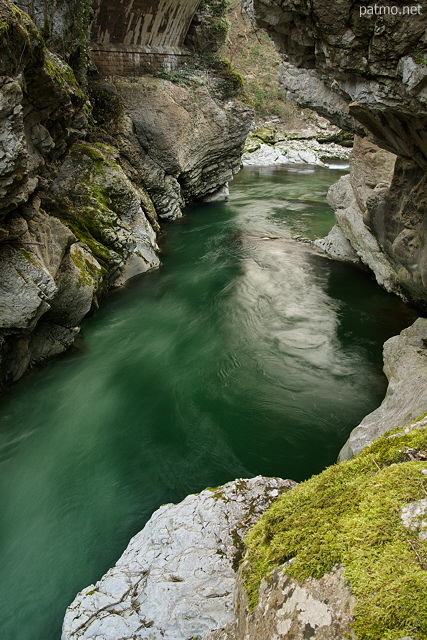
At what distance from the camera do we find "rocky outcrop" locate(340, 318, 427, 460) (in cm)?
420

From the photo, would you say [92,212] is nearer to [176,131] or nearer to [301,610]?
[176,131]

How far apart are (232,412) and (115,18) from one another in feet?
49.9

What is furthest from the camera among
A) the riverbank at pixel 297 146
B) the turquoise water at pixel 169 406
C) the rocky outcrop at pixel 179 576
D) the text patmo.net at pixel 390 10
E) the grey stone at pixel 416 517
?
the riverbank at pixel 297 146

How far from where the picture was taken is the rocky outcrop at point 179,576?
9.73ft

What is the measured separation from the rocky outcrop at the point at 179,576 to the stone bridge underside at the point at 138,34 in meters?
16.0

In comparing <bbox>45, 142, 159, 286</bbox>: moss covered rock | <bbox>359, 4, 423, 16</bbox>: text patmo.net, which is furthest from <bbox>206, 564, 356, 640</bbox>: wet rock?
<bbox>45, 142, 159, 286</bbox>: moss covered rock

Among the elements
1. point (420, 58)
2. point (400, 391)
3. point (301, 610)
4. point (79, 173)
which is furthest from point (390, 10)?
point (79, 173)

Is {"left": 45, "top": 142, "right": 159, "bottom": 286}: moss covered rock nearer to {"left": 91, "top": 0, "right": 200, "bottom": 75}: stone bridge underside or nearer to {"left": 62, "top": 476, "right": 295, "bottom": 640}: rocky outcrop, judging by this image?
{"left": 91, "top": 0, "right": 200, "bottom": 75}: stone bridge underside

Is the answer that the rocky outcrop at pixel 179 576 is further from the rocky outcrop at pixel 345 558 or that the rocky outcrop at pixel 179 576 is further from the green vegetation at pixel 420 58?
the green vegetation at pixel 420 58

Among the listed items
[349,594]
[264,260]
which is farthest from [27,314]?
[264,260]

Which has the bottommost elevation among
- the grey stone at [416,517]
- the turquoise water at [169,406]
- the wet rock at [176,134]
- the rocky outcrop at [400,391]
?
the turquoise water at [169,406]

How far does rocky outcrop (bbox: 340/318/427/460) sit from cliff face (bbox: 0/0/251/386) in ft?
17.1

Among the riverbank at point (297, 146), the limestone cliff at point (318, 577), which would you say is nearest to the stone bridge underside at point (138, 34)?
the riverbank at point (297, 146)

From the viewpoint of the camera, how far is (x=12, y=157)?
18.2 feet
